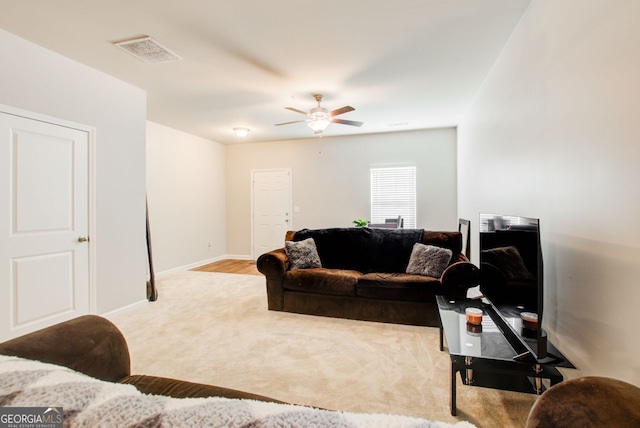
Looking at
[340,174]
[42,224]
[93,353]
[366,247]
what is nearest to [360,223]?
[340,174]

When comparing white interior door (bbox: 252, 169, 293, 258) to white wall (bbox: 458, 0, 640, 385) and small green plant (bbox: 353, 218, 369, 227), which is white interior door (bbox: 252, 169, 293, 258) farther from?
white wall (bbox: 458, 0, 640, 385)

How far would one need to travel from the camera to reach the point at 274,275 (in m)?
3.52

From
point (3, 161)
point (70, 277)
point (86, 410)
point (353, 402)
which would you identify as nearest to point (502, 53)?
point (353, 402)

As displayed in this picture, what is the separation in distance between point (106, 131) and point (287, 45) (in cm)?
228

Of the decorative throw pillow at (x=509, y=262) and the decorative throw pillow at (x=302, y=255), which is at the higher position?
the decorative throw pillow at (x=509, y=262)

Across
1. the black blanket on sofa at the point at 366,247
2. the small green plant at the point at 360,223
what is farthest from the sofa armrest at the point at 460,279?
the small green plant at the point at 360,223

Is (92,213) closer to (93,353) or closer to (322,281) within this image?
(93,353)

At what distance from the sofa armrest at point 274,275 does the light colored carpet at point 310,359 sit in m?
0.13

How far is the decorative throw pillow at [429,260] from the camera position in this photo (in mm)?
3289

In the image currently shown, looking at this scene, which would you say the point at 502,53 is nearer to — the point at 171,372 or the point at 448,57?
the point at 448,57

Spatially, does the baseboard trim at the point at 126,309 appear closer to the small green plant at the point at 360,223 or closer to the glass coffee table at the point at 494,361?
the glass coffee table at the point at 494,361

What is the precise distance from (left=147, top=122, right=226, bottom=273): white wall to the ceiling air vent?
2434 mm

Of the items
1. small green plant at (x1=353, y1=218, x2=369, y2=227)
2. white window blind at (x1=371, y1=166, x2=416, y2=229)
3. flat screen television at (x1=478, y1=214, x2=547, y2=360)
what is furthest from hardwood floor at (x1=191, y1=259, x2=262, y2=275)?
flat screen television at (x1=478, y1=214, x2=547, y2=360)

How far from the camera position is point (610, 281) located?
141 centimetres
